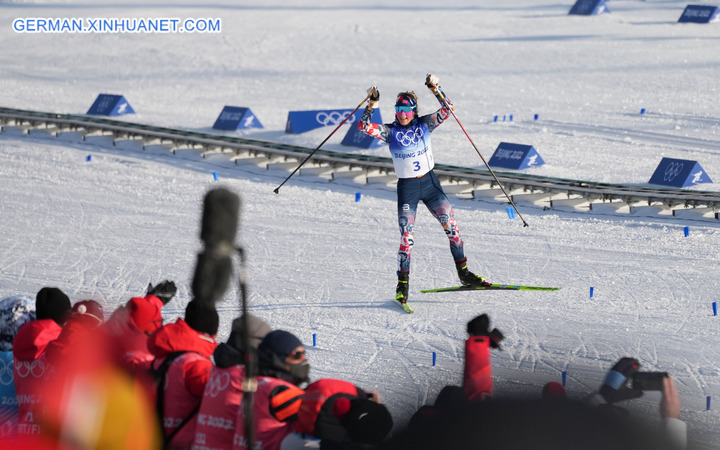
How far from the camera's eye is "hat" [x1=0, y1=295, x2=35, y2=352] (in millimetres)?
6184

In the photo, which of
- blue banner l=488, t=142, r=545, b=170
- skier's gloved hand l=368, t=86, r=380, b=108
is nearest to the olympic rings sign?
blue banner l=488, t=142, r=545, b=170

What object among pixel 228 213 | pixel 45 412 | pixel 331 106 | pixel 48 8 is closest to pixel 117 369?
pixel 45 412

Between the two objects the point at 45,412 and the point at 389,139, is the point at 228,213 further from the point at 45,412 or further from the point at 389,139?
the point at 389,139

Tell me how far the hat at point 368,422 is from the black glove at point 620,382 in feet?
3.19

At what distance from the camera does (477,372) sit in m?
2.95

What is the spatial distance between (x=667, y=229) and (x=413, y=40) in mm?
22399

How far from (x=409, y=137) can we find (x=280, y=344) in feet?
20.2

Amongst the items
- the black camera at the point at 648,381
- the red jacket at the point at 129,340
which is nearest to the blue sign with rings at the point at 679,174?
the red jacket at the point at 129,340

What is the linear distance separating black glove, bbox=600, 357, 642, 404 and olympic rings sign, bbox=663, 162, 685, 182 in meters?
13.9

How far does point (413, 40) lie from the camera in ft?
115

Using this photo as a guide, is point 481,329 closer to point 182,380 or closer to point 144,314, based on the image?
point 182,380

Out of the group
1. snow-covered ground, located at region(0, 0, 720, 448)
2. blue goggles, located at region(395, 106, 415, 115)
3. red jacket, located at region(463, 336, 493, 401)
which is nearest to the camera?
red jacket, located at region(463, 336, 493, 401)

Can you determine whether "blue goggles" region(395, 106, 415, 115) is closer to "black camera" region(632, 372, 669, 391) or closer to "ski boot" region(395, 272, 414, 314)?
"ski boot" region(395, 272, 414, 314)

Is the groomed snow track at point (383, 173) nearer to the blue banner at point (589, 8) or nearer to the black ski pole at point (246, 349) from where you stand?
the black ski pole at point (246, 349)
